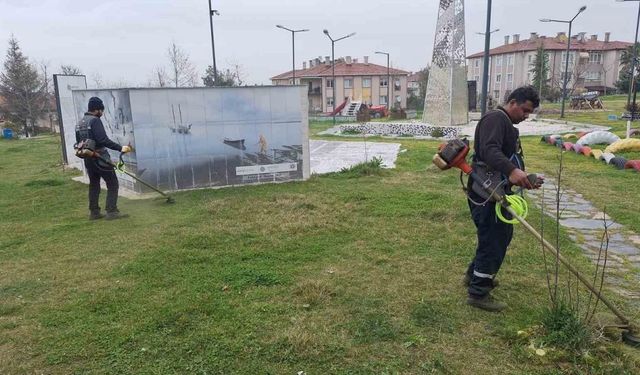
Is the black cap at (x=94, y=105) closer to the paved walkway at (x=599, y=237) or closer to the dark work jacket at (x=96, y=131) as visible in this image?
the dark work jacket at (x=96, y=131)

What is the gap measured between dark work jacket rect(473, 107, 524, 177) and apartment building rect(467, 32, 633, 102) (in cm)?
→ 6284

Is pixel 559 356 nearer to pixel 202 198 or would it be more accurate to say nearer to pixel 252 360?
pixel 252 360

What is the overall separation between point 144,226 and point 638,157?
439 inches

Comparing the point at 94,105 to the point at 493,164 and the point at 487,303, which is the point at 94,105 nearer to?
the point at 493,164

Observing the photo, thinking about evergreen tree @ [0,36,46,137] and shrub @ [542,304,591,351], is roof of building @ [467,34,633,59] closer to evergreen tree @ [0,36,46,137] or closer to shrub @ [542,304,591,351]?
evergreen tree @ [0,36,46,137]

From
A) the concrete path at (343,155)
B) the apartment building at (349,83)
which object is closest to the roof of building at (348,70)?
the apartment building at (349,83)

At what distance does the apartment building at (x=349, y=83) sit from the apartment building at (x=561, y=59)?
440 inches

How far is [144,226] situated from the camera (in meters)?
6.52

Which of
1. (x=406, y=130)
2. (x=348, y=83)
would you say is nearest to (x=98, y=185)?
(x=406, y=130)

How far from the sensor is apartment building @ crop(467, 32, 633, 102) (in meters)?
62.0

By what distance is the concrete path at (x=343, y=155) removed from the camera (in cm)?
1177

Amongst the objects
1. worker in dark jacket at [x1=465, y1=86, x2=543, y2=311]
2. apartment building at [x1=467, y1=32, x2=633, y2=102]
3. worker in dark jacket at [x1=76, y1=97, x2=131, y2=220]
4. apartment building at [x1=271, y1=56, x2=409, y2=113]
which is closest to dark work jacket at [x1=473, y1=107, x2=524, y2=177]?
worker in dark jacket at [x1=465, y1=86, x2=543, y2=311]

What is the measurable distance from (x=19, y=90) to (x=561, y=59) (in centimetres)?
6132

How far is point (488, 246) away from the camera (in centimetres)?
371
